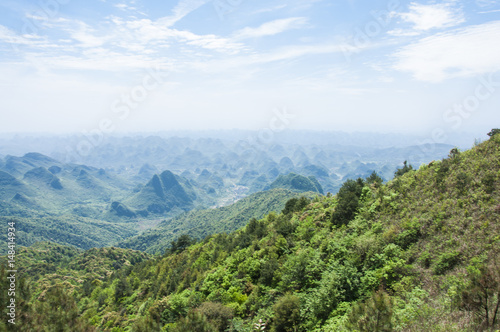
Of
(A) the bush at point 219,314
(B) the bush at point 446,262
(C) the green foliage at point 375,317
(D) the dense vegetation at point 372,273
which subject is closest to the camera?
(C) the green foliage at point 375,317

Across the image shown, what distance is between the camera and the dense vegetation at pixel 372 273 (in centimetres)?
996

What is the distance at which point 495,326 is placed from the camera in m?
8.23

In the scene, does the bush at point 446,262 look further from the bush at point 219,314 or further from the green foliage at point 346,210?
the bush at point 219,314

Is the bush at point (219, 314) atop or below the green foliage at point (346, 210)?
below

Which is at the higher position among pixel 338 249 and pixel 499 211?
pixel 499 211

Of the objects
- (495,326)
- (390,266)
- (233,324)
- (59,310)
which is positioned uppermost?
(495,326)

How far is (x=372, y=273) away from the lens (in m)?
14.8

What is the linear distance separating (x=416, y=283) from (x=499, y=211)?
6869mm

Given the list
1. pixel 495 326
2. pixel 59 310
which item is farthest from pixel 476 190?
pixel 59 310

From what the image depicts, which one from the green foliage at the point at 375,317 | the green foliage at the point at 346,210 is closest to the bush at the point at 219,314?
the green foliage at the point at 375,317

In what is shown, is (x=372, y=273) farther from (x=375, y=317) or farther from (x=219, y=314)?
(x=219, y=314)

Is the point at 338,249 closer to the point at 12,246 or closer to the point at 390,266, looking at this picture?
the point at 390,266

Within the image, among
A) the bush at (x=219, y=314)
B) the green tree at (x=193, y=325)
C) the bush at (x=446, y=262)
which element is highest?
the bush at (x=446, y=262)

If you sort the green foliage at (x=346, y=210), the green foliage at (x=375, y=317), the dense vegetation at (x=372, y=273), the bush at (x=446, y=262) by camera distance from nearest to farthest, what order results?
the green foliage at (x=375, y=317) → the dense vegetation at (x=372, y=273) → the bush at (x=446, y=262) → the green foliage at (x=346, y=210)
